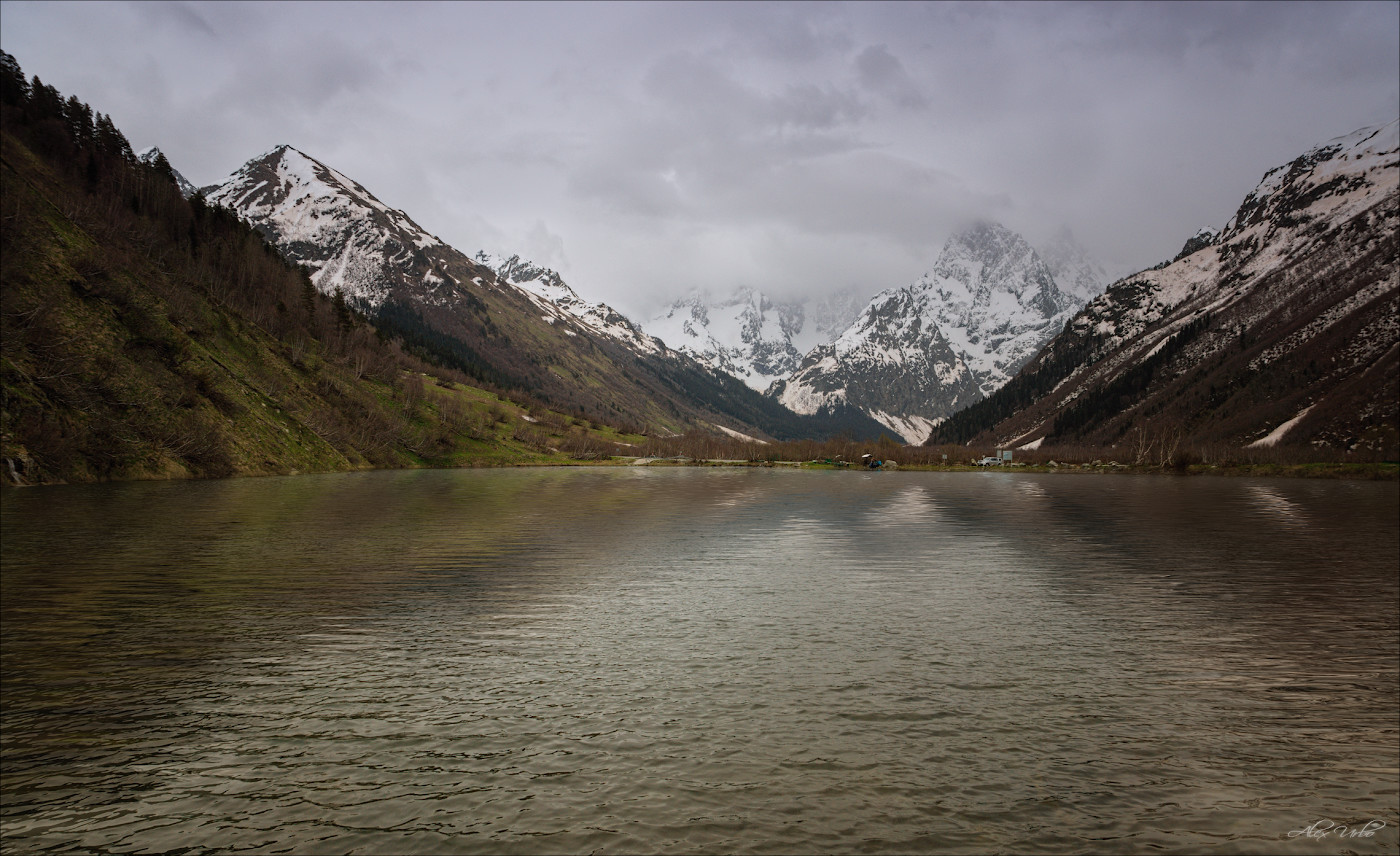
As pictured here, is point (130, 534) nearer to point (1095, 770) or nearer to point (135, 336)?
point (1095, 770)

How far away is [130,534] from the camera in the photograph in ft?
144

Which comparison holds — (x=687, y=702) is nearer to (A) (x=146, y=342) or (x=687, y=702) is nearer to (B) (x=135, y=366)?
(B) (x=135, y=366)

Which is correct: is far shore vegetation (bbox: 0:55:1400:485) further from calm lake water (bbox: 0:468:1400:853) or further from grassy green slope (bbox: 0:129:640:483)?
calm lake water (bbox: 0:468:1400:853)

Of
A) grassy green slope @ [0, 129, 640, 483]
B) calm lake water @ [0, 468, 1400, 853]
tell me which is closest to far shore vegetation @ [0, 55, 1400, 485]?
grassy green slope @ [0, 129, 640, 483]

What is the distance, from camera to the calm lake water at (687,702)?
11.9 m

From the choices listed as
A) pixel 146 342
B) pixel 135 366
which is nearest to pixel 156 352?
pixel 146 342

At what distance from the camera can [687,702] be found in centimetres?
1775

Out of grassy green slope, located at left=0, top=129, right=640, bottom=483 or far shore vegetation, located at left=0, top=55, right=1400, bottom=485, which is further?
far shore vegetation, located at left=0, top=55, right=1400, bottom=485

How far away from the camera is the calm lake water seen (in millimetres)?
11898

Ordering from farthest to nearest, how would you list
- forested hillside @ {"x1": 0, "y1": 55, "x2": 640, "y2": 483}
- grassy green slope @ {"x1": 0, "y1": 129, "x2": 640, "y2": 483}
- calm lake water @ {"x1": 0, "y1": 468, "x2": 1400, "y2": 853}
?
forested hillside @ {"x1": 0, "y1": 55, "x2": 640, "y2": 483}, grassy green slope @ {"x1": 0, "y1": 129, "x2": 640, "y2": 483}, calm lake water @ {"x1": 0, "y1": 468, "x2": 1400, "y2": 853}

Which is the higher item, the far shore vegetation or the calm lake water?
the far shore vegetation

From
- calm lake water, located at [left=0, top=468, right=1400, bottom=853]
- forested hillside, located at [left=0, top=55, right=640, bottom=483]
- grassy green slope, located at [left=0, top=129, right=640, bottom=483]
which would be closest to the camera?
calm lake water, located at [left=0, top=468, right=1400, bottom=853]

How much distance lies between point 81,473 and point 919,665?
9329 centimetres

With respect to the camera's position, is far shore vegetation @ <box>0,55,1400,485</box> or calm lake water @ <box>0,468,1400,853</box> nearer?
calm lake water @ <box>0,468,1400,853</box>
